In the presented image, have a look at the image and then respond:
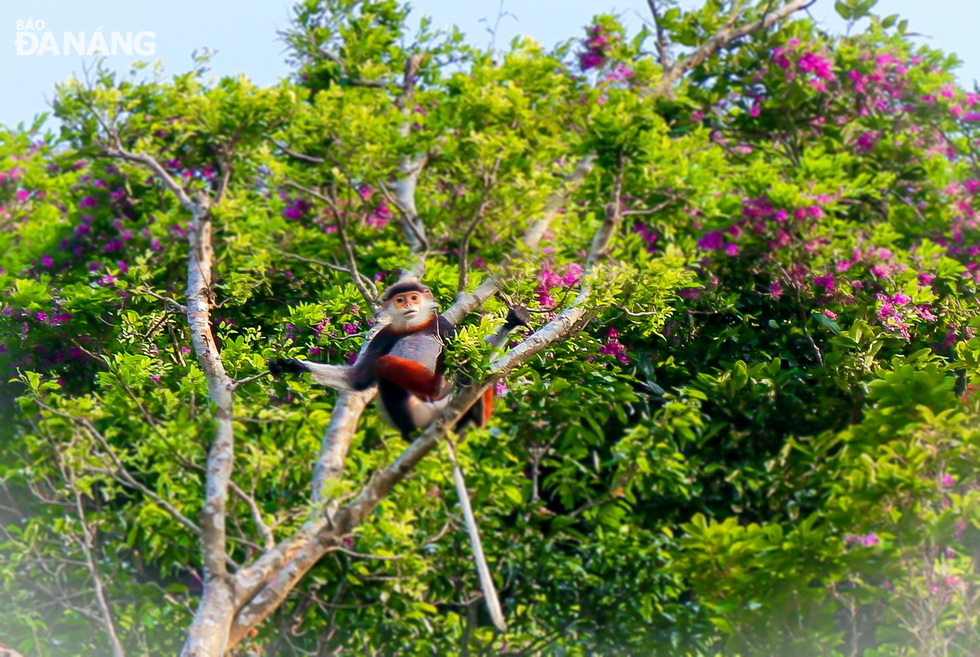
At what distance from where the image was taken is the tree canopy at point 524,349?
20.5ft

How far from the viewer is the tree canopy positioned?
6262 mm

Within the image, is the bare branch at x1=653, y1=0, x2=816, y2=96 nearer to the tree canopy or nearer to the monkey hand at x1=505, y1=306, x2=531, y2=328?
the tree canopy

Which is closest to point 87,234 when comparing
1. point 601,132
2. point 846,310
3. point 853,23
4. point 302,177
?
point 302,177

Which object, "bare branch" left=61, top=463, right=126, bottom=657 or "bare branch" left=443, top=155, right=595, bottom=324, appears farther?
"bare branch" left=61, top=463, right=126, bottom=657

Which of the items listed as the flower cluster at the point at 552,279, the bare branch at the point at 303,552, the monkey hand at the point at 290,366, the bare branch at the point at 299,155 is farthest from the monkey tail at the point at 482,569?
the bare branch at the point at 299,155

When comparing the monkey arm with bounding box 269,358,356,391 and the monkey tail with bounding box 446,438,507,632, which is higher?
the monkey arm with bounding box 269,358,356,391

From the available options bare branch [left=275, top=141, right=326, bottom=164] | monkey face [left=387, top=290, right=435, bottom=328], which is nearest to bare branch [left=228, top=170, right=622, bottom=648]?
monkey face [left=387, top=290, right=435, bottom=328]

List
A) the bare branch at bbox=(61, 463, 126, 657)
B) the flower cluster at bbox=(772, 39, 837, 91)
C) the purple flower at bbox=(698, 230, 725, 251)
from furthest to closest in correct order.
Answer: the flower cluster at bbox=(772, 39, 837, 91)
the purple flower at bbox=(698, 230, 725, 251)
the bare branch at bbox=(61, 463, 126, 657)

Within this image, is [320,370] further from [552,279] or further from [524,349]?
[552,279]

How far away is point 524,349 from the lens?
5.47 metres

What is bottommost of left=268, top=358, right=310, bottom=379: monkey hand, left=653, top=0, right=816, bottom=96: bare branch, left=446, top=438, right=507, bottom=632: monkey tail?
left=446, top=438, right=507, bottom=632: monkey tail

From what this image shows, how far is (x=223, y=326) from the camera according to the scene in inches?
260

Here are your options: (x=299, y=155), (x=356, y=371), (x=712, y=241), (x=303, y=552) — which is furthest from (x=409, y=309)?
(x=712, y=241)

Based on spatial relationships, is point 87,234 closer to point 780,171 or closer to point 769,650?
point 780,171
